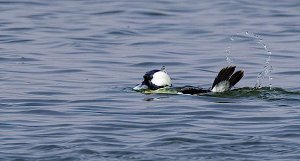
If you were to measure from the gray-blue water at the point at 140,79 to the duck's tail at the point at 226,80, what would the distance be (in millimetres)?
169

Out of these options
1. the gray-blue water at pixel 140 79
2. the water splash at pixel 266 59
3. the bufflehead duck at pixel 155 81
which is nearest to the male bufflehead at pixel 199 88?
the bufflehead duck at pixel 155 81

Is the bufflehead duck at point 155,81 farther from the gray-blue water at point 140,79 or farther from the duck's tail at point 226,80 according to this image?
the duck's tail at point 226,80

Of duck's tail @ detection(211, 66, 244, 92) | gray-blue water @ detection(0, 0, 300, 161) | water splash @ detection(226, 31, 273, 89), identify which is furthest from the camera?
water splash @ detection(226, 31, 273, 89)

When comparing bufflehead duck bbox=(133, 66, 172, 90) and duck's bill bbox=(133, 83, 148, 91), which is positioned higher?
bufflehead duck bbox=(133, 66, 172, 90)

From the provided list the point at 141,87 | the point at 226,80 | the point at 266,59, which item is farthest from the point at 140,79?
the point at 266,59

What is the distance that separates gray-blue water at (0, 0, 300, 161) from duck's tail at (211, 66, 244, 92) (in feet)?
0.55

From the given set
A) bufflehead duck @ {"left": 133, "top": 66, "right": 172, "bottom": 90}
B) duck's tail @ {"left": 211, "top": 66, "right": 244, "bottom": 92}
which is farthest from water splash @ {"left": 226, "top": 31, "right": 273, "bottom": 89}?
bufflehead duck @ {"left": 133, "top": 66, "right": 172, "bottom": 90}

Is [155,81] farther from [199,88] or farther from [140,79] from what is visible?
[140,79]

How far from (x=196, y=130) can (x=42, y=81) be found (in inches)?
177

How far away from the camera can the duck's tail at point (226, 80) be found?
15.1 metres

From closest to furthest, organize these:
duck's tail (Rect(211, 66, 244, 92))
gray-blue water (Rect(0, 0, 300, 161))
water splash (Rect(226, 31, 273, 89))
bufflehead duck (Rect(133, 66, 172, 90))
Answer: gray-blue water (Rect(0, 0, 300, 161))
duck's tail (Rect(211, 66, 244, 92))
bufflehead duck (Rect(133, 66, 172, 90))
water splash (Rect(226, 31, 273, 89))

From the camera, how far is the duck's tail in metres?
15.1

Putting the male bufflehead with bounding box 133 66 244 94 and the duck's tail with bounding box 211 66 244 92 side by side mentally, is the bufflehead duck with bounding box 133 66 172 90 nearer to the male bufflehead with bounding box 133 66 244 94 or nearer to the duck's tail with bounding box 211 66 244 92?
the male bufflehead with bounding box 133 66 244 94

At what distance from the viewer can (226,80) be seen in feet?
49.8
